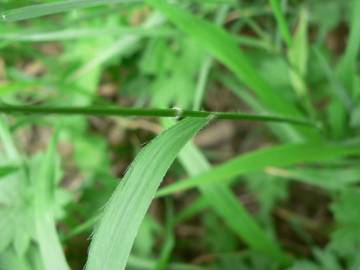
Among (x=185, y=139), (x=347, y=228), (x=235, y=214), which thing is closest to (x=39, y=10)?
(x=185, y=139)

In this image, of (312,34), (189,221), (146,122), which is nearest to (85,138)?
(146,122)

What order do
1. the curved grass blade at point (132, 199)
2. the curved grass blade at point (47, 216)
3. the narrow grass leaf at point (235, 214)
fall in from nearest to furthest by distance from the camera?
1. the curved grass blade at point (132, 199)
2. the curved grass blade at point (47, 216)
3. the narrow grass leaf at point (235, 214)

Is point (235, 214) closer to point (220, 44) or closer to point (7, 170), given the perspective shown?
point (220, 44)

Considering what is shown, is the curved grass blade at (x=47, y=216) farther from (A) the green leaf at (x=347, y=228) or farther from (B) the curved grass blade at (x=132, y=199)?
(A) the green leaf at (x=347, y=228)

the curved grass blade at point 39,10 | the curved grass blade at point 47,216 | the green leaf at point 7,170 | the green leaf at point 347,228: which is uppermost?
the curved grass blade at point 39,10

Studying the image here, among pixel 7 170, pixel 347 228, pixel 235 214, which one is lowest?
pixel 347 228

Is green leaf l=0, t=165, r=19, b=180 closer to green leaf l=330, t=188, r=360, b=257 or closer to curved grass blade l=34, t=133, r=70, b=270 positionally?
curved grass blade l=34, t=133, r=70, b=270

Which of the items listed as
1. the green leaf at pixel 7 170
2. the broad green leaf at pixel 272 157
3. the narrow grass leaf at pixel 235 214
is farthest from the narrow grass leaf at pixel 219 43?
the green leaf at pixel 7 170

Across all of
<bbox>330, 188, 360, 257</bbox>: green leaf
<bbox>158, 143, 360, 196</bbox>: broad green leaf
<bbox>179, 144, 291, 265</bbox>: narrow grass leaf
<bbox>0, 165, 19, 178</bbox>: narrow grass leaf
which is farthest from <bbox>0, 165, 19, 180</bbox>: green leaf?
<bbox>330, 188, 360, 257</bbox>: green leaf

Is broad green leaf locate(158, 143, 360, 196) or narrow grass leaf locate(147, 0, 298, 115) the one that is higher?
narrow grass leaf locate(147, 0, 298, 115)
